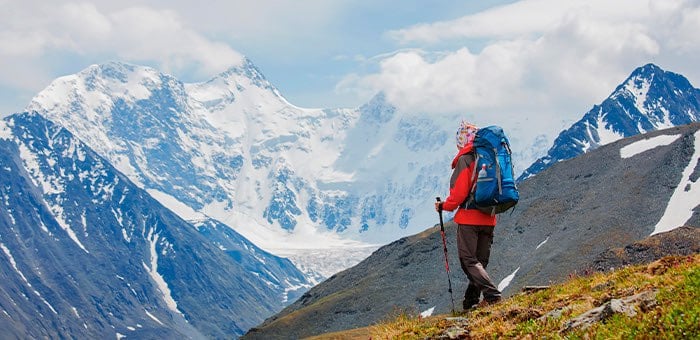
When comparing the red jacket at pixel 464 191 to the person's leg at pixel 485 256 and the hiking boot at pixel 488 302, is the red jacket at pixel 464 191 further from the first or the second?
the hiking boot at pixel 488 302

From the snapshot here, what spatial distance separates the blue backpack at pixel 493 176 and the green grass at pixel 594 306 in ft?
7.38

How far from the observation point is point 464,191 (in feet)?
62.8

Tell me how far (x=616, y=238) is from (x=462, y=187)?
303 feet

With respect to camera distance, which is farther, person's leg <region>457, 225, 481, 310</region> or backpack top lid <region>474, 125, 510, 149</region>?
person's leg <region>457, 225, 481, 310</region>

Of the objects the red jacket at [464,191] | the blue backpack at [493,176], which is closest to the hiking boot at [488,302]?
the red jacket at [464,191]

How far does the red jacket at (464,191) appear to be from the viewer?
Result: 19.1 m

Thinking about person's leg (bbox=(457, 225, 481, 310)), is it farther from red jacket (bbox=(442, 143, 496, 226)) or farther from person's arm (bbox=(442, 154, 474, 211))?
person's arm (bbox=(442, 154, 474, 211))

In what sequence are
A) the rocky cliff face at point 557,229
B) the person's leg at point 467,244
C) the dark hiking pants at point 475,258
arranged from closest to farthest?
the dark hiking pants at point 475,258, the person's leg at point 467,244, the rocky cliff face at point 557,229

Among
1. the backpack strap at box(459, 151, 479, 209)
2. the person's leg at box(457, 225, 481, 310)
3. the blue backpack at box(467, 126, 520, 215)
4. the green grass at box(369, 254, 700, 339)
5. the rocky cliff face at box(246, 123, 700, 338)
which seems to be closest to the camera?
the green grass at box(369, 254, 700, 339)

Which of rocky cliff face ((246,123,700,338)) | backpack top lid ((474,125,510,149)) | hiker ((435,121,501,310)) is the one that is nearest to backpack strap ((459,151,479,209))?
hiker ((435,121,501,310))

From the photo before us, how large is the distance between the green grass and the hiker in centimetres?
81

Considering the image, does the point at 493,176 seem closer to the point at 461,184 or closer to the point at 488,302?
the point at 461,184

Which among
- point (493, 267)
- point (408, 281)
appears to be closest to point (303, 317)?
point (408, 281)

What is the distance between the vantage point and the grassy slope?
12156 mm
